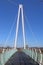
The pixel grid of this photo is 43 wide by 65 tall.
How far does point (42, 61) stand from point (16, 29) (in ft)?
86.2

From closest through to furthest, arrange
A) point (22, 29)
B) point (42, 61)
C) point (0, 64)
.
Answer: point (0, 64) → point (42, 61) → point (22, 29)

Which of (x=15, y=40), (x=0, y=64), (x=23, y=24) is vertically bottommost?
(x=0, y=64)

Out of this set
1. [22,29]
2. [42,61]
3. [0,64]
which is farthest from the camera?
[22,29]

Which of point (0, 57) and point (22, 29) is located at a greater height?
point (22, 29)

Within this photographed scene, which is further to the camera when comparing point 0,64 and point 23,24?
point 23,24

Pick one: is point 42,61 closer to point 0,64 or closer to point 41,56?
point 41,56

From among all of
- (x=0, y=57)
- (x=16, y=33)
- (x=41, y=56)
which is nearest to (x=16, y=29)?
(x=16, y=33)

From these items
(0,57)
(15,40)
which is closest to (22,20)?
(15,40)

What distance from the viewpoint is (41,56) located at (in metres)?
19.1

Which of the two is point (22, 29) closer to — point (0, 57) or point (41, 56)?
point (41, 56)

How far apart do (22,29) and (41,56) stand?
25.2 meters

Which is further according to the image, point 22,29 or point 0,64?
point 22,29

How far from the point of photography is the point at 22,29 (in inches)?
1737

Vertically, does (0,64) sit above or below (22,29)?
below
